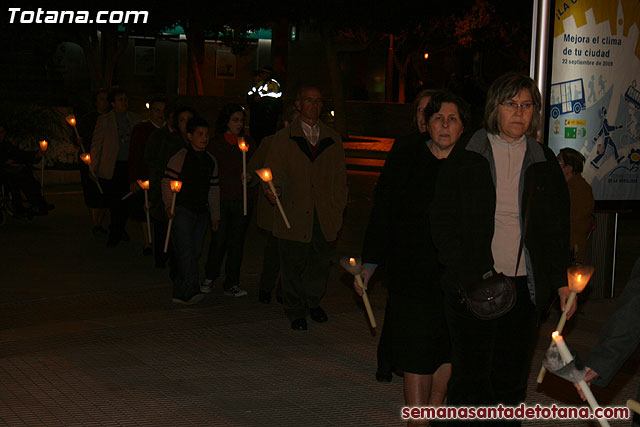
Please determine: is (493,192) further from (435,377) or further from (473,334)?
(435,377)

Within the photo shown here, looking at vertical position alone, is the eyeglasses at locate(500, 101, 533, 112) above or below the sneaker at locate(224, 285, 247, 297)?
above

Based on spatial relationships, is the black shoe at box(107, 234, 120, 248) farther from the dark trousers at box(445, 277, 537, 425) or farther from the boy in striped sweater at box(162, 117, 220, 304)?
the dark trousers at box(445, 277, 537, 425)

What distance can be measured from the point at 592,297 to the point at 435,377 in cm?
473

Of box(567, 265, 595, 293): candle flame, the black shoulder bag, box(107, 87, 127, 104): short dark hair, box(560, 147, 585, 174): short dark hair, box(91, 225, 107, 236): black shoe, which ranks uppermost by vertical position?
box(107, 87, 127, 104): short dark hair

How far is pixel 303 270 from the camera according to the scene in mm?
8656

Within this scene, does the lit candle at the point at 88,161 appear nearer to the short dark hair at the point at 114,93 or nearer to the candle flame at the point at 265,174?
the short dark hair at the point at 114,93

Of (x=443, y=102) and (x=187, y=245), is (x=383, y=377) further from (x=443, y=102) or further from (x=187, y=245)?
(x=187, y=245)

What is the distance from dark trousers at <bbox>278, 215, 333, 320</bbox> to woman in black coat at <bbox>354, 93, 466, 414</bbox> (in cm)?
281

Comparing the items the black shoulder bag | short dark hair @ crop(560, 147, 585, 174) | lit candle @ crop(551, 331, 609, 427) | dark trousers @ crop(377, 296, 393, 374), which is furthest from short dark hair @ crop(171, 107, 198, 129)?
lit candle @ crop(551, 331, 609, 427)

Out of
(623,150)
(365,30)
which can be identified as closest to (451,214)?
(623,150)

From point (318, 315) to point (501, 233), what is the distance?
13.5 ft

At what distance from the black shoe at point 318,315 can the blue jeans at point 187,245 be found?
50.7 inches

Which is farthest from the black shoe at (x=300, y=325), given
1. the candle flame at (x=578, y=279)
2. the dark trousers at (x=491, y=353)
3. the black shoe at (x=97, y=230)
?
the black shoe at (x=97, y=230)

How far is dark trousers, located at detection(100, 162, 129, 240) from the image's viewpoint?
41.4 feet
